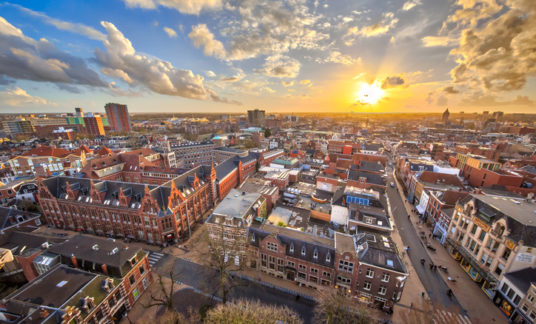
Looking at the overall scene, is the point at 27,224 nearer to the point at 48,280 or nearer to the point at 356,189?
the point at 48,280

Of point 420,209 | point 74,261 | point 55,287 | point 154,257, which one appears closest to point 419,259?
point 420,209

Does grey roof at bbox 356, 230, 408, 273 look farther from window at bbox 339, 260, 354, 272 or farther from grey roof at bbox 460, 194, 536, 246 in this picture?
grey roof at bbox 460, 194, 536, 246

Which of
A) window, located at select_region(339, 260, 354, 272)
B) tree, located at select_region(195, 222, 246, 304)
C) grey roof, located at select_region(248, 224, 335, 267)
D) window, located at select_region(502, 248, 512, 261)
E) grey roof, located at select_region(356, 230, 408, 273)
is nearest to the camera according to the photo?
grey roof, located at select_region(356, 230, 408, 273)

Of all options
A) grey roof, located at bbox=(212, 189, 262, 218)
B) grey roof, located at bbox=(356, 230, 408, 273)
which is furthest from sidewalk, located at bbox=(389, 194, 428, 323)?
grey roof, located at bbox=(212, 189, 262, 218)

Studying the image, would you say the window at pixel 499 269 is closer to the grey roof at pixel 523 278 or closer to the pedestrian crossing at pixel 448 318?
the grey roof at pixel 523 278

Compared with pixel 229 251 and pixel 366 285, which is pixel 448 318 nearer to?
pixel 366 285

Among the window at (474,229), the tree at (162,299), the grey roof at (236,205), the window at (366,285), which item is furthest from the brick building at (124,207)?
the window at (474,229)
